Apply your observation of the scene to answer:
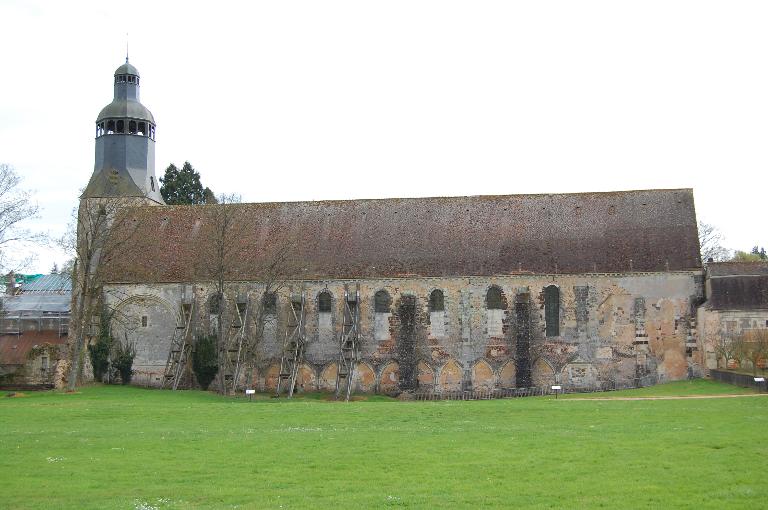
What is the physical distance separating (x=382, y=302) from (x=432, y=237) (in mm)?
4542

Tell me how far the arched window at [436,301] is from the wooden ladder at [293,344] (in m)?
6.71

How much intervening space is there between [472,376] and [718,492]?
3147cm

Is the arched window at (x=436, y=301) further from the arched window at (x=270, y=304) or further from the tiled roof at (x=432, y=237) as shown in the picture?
the arched window at (x=270, y=304)

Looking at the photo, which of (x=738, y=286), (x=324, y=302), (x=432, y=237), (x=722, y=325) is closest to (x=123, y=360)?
(x=324, y=302)

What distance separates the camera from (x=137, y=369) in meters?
49.7

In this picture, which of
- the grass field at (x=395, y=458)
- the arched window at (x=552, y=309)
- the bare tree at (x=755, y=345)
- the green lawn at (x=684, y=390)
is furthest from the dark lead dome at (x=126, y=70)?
the bare tree at (x=755, y=345)

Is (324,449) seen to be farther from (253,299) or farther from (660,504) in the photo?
(253,299)

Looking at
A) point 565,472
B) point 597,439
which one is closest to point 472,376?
point 597,439

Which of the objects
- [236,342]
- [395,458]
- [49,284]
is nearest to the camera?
[395,458]

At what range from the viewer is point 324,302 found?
160ft

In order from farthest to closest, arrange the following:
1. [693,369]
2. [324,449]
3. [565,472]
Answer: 1. [693,369]
2. [324,449]
3. [565,472]

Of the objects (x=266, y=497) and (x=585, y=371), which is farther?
(x=585, y=371)

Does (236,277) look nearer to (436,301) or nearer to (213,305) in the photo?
(213,305)

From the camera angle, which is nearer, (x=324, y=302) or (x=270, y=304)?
(x=324, y=302)
